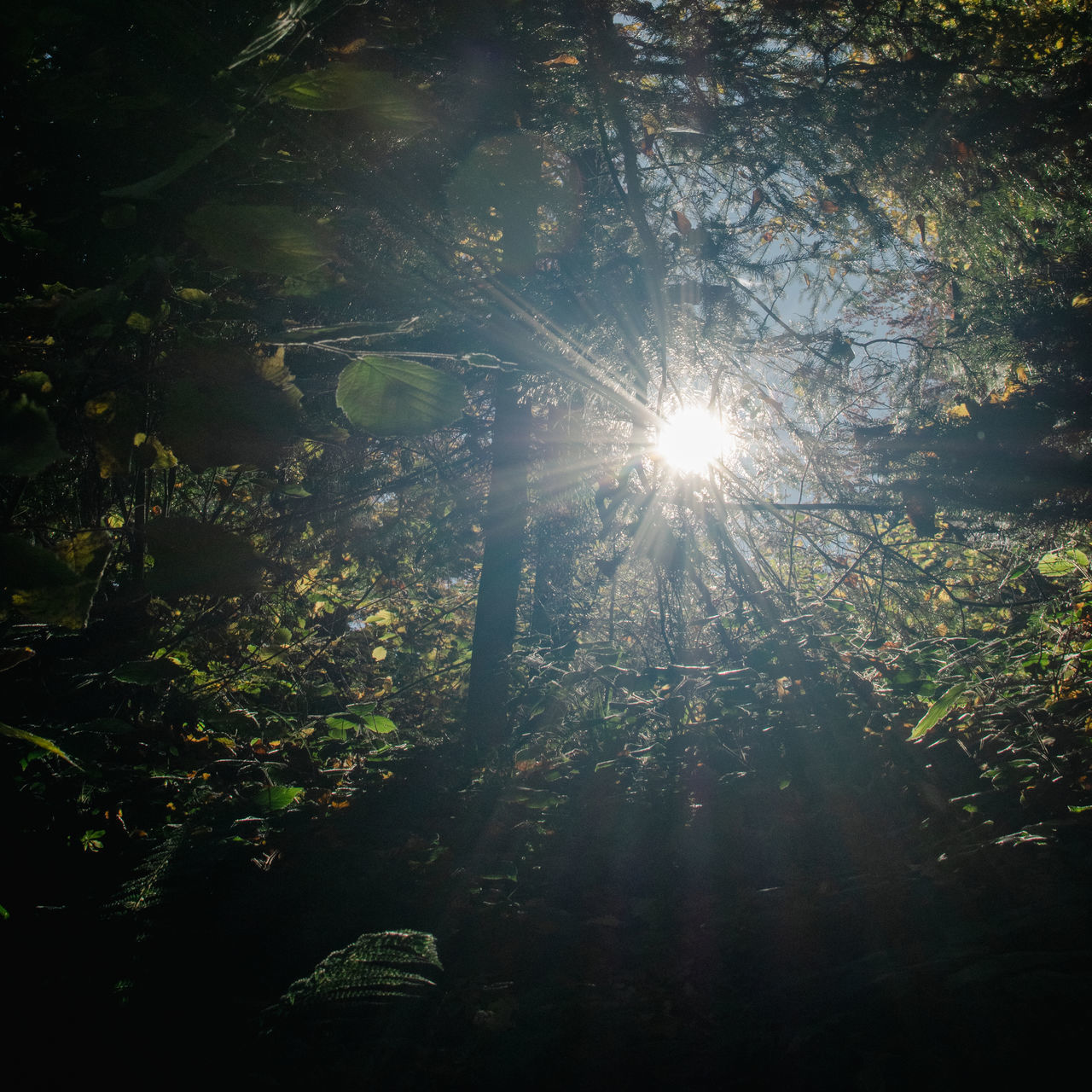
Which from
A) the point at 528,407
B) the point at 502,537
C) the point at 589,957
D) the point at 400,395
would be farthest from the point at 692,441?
the point at 400,395

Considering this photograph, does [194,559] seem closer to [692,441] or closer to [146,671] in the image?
[146,671]

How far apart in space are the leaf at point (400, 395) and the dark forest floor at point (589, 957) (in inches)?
65.7

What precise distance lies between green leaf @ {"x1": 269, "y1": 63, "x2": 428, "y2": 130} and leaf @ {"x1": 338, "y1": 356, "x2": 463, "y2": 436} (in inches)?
6.6

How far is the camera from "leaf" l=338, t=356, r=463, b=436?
402mm

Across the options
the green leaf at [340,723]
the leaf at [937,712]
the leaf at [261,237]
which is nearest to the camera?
the leaf at [261,237]

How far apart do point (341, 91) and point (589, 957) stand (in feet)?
7.99

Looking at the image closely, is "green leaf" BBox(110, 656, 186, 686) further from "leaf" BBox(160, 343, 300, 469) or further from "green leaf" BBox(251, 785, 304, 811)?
"green leaf" BBox(251, 785, 304, 811)

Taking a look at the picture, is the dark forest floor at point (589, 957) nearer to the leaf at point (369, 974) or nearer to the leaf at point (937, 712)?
the leaf at point (369, 974)

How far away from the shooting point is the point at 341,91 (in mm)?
418

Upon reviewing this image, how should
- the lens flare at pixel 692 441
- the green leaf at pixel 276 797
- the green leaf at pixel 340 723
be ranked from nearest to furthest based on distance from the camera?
1. the green leaf at pixel 340 723
2. the green leaf at pixel 276 797
3. the lens flare at pixel 692 441

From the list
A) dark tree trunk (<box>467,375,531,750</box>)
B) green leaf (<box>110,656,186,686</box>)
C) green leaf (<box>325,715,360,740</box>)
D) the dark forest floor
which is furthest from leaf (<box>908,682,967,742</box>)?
dark tree trunk (<box>467,375,531,750</box>)

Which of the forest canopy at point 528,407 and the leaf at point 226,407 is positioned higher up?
the forest canopy at point 528,407

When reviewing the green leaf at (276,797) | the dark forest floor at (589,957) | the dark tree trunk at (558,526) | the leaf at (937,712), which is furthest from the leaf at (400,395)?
the dark tree trunk at (558,526)

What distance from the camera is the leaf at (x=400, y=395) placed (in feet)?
1.32
